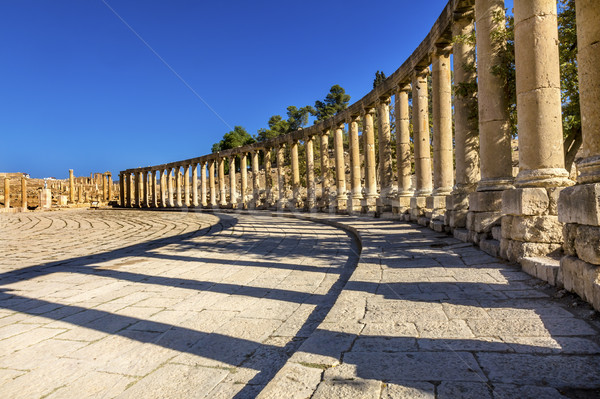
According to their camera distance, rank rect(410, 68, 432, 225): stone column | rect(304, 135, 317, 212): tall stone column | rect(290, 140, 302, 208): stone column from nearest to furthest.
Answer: rect(410, 68, 432, 225): stone column < rect(304, 135, 317, 212): tall stone column < rect(290, 140, 302, 208): stone column

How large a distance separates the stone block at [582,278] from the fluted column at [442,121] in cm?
650

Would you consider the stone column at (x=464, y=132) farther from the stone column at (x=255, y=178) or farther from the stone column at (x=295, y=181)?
the stone column at (x=255, y=178)

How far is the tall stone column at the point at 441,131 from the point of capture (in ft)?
32.1

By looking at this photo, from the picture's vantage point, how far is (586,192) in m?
3.31

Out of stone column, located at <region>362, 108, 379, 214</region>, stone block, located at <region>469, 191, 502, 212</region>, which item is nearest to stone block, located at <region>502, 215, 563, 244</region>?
stone block, located at <region>469, 191, 502, 212</region>

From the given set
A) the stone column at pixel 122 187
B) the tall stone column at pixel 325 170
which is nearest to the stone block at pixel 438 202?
the tall stone column at pixel 325 170

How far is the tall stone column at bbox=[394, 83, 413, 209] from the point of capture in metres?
12.8

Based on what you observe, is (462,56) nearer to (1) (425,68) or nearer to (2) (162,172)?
(1) (425,68)

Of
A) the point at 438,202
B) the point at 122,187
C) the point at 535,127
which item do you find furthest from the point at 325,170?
the point at 122,187

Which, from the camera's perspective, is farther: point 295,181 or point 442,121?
point 295,181

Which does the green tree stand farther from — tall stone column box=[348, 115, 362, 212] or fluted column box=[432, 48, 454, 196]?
fluted column box=[432, 48, 454, 196]

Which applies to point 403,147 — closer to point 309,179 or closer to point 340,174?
point 340,174

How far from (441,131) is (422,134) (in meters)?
1.66

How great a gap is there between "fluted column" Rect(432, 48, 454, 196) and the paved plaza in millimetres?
3834
